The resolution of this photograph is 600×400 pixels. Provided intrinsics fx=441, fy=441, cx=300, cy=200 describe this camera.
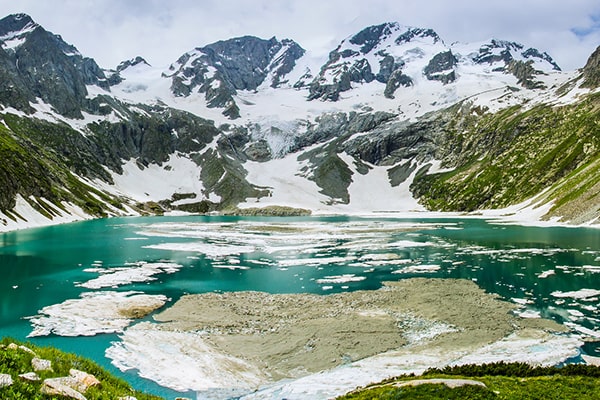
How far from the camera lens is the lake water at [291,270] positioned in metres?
32.2

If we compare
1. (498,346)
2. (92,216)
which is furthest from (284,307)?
(92,216)

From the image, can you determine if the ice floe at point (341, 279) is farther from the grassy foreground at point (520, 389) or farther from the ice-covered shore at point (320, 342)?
the grassy foreground at point (520, 389)

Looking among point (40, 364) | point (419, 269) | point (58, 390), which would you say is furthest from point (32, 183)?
point (58, 390)

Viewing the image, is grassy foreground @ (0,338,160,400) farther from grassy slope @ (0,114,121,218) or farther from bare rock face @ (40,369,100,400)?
grassy slope @ (0,114,121,218)

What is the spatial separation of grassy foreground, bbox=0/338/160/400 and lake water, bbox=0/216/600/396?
6219 mm

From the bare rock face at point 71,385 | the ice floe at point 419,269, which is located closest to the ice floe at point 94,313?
the bare rock face at point 71,385

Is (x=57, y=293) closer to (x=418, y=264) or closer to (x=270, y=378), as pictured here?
(x=270, y=378)

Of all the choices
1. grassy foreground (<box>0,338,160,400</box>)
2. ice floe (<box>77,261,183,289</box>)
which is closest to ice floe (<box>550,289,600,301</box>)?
grassy foreground (<box>0,338,160,400</box>)

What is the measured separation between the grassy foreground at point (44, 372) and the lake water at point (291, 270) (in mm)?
6219

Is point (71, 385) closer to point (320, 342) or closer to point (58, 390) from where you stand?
point (58, 390)

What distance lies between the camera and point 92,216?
175000 millimetres

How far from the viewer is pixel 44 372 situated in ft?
40.2

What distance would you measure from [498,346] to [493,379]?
9520 mm

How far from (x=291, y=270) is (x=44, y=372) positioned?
134 feet
